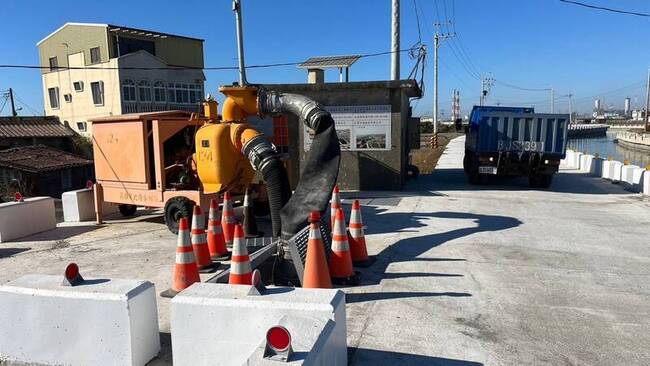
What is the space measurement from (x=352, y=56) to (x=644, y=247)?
1367 centimetres

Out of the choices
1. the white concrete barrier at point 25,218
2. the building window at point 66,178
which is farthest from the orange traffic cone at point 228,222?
the building window at point 66,178

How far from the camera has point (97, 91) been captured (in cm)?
3928

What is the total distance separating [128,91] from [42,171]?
961 inches

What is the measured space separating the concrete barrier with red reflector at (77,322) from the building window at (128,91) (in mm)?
37513

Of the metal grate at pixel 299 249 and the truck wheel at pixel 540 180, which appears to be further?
the truck wheel at pixel 540 180

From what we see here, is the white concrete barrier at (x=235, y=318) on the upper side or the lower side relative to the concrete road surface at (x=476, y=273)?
upper

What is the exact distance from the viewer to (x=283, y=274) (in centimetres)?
569

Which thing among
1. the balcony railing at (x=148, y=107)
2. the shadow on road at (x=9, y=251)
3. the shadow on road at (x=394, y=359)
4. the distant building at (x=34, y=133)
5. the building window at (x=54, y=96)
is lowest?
the shadow on road at (x=9, y=251)

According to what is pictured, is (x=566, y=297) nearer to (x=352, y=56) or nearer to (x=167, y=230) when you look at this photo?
→ (x=167, y=230)

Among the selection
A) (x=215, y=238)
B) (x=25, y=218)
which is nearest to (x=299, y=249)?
(x=215, y=238)

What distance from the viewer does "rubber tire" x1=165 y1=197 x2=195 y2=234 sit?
26.9ft

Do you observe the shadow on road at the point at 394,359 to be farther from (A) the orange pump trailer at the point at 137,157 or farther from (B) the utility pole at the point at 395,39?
(B) the utility pole at the point at 395,39

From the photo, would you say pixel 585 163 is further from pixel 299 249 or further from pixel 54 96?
pixel 54 96

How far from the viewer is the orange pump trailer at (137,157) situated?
8.58 metres
